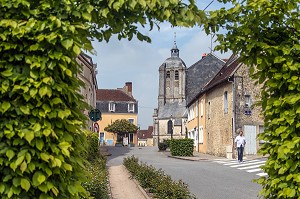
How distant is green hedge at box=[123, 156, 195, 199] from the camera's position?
858cm

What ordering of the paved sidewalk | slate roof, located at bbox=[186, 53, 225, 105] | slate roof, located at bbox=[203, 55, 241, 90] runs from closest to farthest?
the paved sidewalk < slate roof, located at bbox=[203, 55, 241, 90] < slate roof, located at bbox=[186, 53, 225, 105]

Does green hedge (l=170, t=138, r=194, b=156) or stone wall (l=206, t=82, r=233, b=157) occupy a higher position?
stone wall (l=206, t=82, r=233, b=157)

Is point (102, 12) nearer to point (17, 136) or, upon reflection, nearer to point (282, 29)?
point (17, 136)

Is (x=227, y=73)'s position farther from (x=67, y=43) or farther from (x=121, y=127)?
(x=121, y=127)

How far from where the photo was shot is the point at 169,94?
283 feet

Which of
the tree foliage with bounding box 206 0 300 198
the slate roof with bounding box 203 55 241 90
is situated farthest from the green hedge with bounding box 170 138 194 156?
the tree foliage with bounding box 206 0 300 198

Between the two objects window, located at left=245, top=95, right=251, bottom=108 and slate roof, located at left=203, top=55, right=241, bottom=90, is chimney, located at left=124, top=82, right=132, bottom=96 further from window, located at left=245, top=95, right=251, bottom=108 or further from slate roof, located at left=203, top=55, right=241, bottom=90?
window, located at left=245, top=95, right=251, bottom=108

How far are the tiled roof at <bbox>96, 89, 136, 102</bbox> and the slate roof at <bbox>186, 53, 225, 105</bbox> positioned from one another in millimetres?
11974

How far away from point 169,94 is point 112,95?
11621 millimetres

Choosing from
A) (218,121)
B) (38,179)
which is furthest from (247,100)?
(38,179)

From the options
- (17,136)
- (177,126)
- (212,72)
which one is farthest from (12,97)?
(177,126)

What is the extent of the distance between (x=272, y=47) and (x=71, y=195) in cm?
261

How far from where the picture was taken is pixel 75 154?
372cm

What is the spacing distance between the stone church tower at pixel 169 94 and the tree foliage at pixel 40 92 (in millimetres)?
77512
